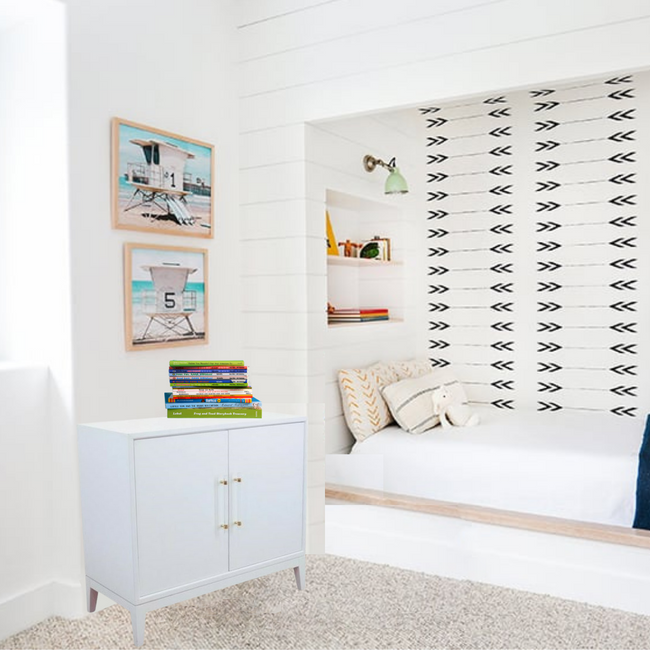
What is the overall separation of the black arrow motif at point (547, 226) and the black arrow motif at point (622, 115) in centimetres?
64

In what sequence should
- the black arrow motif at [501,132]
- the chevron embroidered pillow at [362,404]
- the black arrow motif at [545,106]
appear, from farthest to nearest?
the black arrow motif at [501,132] → the black arrow motif at [545,106] → the chevron embroidered pillow at [362,404]

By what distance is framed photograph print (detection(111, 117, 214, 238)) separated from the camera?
2707mm

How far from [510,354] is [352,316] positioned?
110 cm

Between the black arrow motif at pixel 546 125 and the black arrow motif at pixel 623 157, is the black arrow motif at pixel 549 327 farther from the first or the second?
the black arrow motif at pixel 546 125

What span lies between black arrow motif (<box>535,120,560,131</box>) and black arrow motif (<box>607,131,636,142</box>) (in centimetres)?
31

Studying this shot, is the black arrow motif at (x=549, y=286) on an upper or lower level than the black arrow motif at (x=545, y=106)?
lower

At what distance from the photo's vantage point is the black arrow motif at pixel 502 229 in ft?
13.6

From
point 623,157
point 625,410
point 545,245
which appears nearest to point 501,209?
point 545,245

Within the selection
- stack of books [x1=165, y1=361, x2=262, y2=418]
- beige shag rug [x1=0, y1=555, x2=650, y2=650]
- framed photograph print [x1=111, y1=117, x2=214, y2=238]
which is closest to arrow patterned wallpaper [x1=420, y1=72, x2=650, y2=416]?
beige shag rug [x1=0, y1=555, x2=650, y2=650]

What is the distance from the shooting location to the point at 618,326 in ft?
12.7

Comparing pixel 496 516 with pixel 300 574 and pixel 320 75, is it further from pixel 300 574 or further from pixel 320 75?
pixel 320 75

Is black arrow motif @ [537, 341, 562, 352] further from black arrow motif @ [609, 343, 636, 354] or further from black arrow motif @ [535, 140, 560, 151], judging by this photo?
black arrow motif @ [535, 140, 560, 151]

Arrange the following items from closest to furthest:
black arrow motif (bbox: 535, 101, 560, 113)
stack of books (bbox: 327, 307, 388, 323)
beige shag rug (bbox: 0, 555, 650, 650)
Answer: beige shag rug (bbox: 0, 555, 650, 650), stack of books (bbox: 327, 307, 388, 323), black arrow motif (bbox: 535, 101, 560, 113)

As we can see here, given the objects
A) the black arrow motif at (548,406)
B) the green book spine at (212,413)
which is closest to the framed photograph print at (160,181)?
the green book spine at (212,413)
